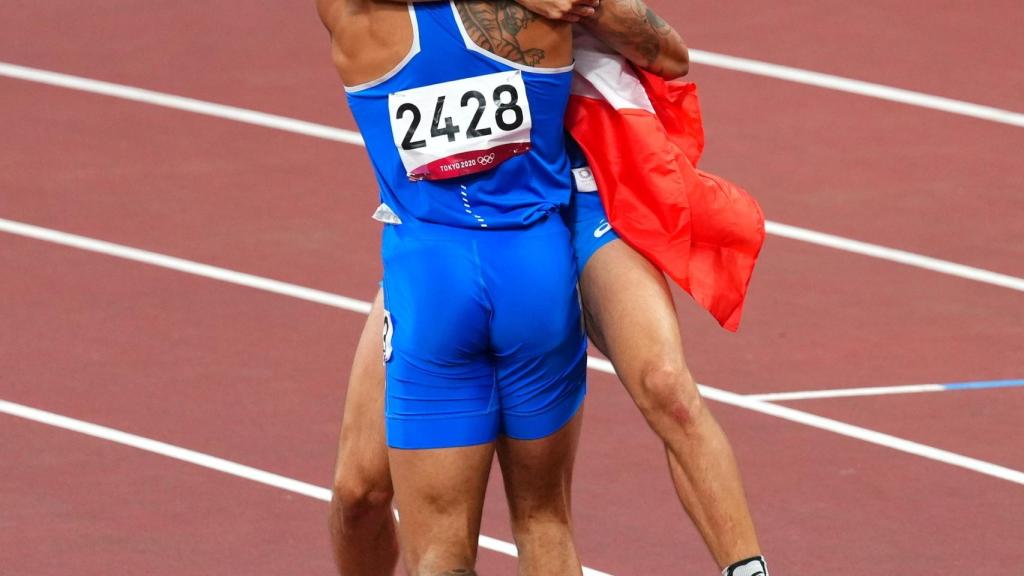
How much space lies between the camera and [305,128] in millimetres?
12562

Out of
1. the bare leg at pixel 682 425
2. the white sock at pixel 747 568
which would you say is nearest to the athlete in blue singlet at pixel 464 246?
the bare leg at pixel 682 425

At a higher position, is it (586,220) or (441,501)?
(586,220)

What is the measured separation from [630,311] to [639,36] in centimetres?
75

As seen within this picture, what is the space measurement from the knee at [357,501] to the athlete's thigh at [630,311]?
873mm

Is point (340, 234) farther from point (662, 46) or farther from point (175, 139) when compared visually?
point (662, 46)

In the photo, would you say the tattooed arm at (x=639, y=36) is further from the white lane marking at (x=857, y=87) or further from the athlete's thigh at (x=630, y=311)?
the white lane marking at (x=857, y=87)

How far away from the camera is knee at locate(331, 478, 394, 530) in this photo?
6.30 metres

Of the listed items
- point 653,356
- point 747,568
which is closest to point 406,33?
point 653,356

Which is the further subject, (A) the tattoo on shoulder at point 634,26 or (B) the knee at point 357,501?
(B) the knee at point 357,501

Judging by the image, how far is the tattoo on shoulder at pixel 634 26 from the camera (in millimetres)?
5695

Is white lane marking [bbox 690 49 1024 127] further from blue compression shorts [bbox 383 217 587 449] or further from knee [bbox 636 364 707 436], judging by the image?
knee [bbox 636 364 707 436]

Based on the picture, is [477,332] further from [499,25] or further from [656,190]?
[499,25]

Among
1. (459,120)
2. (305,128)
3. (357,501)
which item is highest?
(459,120)

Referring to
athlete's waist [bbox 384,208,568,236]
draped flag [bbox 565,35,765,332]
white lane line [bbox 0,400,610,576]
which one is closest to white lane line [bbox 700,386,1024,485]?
white lane line [bbox 0,400,610,576]
